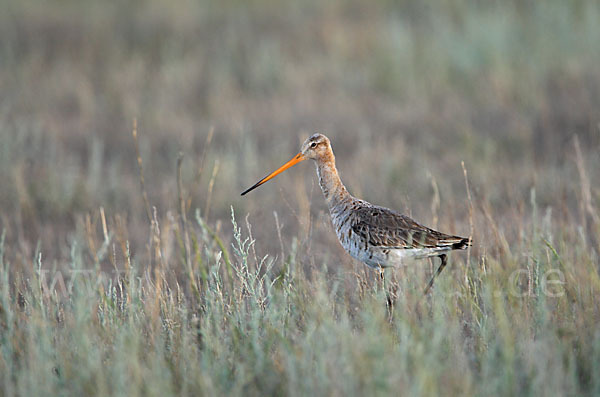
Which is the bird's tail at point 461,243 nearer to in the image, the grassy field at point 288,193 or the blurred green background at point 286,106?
the grassy field at point 288,193

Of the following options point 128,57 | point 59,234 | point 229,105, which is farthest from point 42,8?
point 59,234

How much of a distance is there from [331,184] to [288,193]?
2.70 meters

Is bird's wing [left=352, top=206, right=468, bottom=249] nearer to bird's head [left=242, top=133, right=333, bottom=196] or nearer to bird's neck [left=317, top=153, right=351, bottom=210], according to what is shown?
bird's neck [left=317, top=153, right=351, bottom=210]

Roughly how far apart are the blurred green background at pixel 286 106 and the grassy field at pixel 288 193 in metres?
0.04

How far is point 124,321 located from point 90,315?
47 cm

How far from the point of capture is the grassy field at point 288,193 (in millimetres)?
3318

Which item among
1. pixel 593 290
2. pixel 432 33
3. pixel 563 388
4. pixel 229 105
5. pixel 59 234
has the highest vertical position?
pixel 432 33

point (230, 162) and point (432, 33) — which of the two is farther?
point (432, 33)

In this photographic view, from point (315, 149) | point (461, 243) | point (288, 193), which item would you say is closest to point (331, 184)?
point (315, 149)

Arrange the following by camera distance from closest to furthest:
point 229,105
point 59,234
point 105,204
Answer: point 59,234, point 105,204, point 229,105

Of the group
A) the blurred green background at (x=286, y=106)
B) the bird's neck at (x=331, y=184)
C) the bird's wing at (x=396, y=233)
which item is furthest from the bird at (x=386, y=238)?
the blurred green background at (x=286, y=106)

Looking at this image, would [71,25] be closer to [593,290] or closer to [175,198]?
[175,198]

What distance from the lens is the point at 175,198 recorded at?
7.83 meters

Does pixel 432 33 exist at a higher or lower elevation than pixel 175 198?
higher
